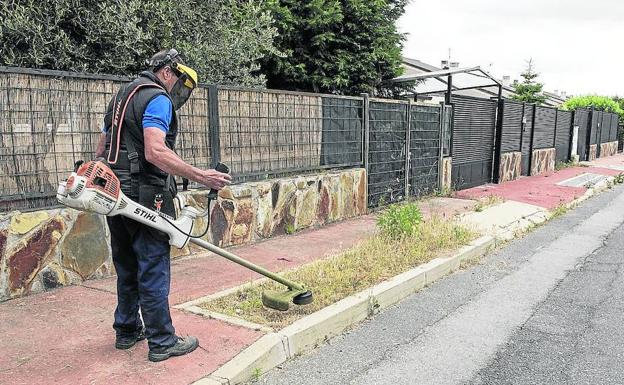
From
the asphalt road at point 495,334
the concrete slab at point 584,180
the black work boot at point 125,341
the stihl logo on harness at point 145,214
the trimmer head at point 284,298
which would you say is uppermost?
the stihl logo on harness at point 145,214

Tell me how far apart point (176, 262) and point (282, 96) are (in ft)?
9.33

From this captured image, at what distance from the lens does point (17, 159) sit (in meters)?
4.77

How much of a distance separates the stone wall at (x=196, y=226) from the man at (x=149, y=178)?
5.01 feet

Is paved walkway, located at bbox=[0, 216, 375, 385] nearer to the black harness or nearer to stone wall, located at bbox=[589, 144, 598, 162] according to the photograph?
the black harness

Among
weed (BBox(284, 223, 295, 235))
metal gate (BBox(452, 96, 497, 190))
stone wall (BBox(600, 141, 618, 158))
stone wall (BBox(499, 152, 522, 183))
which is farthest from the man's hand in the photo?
stone wall (BBox(600, 141, 618, 158))

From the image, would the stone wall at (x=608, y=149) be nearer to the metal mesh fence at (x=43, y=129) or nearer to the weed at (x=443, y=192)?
the weed at (x=443, y=192)

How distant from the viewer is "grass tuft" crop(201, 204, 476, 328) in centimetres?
447

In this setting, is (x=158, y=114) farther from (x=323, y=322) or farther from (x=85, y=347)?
(x=323, y=322)

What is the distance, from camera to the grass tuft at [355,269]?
4.47m

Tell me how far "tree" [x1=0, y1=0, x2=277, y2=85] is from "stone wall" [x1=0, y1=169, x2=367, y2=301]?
1.95 meters

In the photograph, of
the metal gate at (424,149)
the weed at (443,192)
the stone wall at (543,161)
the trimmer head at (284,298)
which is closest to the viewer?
the trimmer head at (284,298)

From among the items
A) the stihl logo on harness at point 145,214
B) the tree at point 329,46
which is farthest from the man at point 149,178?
the tree at point 329,46

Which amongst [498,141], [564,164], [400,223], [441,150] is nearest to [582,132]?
[564,164]

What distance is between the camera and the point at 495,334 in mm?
4543
